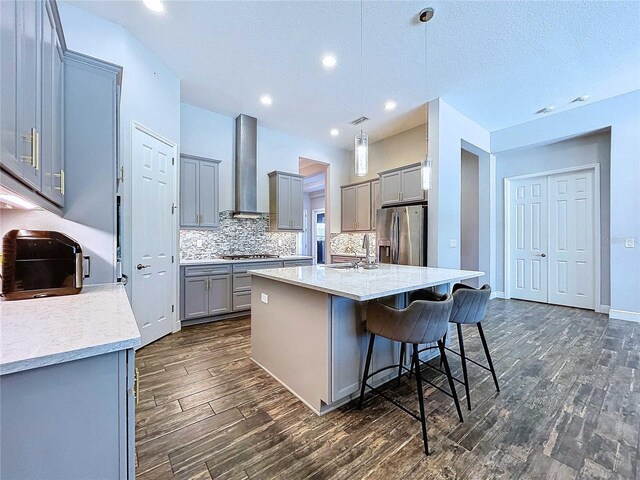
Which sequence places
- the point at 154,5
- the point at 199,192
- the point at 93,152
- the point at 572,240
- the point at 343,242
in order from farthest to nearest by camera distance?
the point at 343,242, the point at 572,240, the point at 199,192, the point at 154,5, the point at 93,152

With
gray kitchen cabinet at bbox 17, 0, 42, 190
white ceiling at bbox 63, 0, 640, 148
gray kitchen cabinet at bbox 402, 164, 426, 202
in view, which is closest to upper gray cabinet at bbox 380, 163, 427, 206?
gray kitchen cabinet at bbox 402, 164, 426, 202

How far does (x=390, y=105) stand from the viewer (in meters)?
4.29

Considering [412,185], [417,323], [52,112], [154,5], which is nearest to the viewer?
[52,112]

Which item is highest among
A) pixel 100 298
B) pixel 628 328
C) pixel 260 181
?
pixel 260 181

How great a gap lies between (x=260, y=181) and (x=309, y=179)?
3727mm

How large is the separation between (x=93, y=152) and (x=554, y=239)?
21.8ft

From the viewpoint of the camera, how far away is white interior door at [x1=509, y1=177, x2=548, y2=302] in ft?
16.9

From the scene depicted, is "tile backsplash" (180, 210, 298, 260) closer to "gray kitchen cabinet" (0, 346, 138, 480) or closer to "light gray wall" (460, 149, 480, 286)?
"light gray wall" (460, 149, 480, 286)

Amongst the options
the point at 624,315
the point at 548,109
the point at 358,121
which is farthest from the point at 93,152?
the point at 624,315

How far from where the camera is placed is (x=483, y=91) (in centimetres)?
384

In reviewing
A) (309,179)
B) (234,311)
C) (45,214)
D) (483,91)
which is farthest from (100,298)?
(309,179)

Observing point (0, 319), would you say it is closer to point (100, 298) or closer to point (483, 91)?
point (100, 298)

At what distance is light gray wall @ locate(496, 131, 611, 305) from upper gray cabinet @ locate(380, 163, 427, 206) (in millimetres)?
2275

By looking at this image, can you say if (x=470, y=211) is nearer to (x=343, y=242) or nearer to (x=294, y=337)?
(x=343, y=242)
